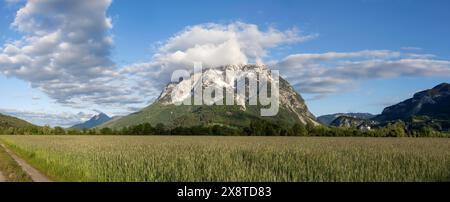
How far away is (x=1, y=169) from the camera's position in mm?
31484

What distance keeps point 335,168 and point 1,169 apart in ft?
71.1
